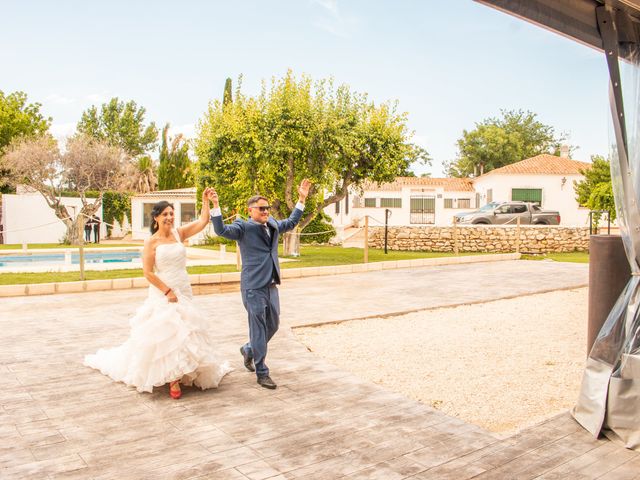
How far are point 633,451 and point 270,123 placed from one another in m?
13.4

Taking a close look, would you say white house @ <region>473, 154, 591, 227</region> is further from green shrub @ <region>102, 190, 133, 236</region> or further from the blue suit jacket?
the blue suit jacket

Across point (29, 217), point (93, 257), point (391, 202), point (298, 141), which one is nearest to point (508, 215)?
point (391, 202)

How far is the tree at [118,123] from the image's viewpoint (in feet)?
163

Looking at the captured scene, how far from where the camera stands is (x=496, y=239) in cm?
2197

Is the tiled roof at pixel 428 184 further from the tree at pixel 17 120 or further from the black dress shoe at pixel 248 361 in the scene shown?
the black dress shoe at pixel 248 361

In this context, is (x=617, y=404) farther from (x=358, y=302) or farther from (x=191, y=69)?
(x=191, y=69)

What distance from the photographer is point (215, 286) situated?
36.8 ft

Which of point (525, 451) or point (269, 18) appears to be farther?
point (269, 18)

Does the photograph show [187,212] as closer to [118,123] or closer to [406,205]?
→ [406,205]

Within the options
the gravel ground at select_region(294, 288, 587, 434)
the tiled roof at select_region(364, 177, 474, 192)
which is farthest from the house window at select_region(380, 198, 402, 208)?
the gravel ground at select_region(294, 288, 587, 434)

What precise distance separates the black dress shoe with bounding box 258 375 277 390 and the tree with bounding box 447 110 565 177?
42.3 metres

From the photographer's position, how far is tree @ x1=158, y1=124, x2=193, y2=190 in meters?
35.2

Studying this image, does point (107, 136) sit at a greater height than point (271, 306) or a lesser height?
greater

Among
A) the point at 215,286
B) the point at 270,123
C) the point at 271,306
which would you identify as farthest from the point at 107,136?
the point at 271,306
